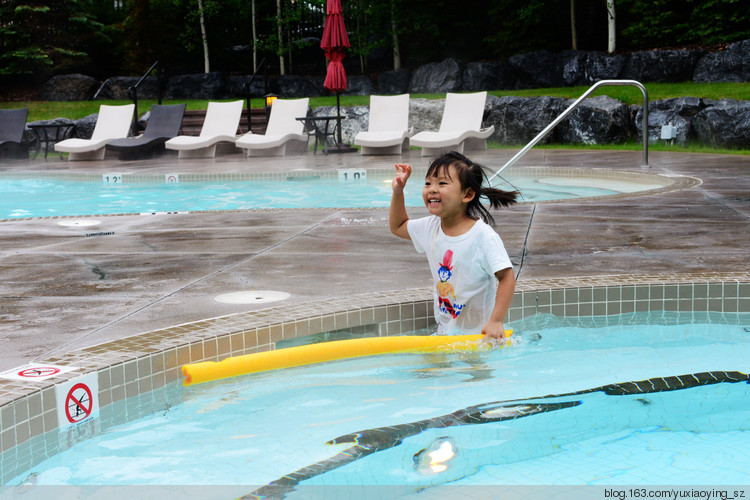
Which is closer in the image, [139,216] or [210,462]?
[210,462]

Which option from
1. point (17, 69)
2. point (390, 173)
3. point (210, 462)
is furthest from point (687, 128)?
point (17, 69)

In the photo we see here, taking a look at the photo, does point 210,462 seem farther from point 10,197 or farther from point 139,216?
point 10,197

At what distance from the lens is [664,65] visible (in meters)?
20.0

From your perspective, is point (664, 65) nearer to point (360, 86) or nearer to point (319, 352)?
point (360, 86)

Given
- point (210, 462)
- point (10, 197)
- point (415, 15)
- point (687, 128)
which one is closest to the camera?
point (210, 462)

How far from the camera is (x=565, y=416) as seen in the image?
3.10 m

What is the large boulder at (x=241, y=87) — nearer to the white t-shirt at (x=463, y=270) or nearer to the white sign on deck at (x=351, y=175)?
the white sign on deck at (x=351, y=175)

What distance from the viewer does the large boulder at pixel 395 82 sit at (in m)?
24.3

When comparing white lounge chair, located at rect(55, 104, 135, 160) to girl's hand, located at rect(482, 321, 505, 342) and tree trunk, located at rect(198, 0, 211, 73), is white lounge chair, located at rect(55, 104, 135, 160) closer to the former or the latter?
tree trunk, located at rect(198, 0, 211, 73)

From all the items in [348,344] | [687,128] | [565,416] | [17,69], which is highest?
[17,69]

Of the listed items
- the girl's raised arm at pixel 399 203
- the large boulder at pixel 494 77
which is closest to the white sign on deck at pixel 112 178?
the girl's raised arm at pixel 399 203

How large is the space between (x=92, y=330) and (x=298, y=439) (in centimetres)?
113

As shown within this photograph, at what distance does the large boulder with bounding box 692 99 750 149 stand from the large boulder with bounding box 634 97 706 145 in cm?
43

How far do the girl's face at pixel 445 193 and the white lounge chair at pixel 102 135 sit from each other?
13.2 m
